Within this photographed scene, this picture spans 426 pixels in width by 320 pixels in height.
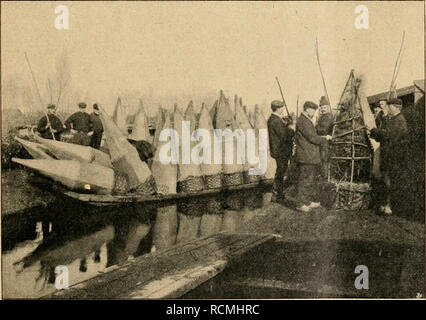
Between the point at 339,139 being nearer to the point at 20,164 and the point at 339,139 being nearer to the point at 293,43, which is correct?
the point at 293,43

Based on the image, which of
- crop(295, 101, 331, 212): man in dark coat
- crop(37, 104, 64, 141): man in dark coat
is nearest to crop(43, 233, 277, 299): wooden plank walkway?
crop(295, 101, 331, 212): man in dark coat

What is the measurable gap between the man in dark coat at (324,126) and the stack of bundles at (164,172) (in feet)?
4.72

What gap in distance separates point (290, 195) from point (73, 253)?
2.15 metres

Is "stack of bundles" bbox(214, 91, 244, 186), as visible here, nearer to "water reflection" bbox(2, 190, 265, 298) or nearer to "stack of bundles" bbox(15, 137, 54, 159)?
"water reflection" bbox(2, 190, 265, 298)

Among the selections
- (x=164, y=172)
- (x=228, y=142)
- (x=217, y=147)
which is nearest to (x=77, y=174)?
(x=164, y=172)

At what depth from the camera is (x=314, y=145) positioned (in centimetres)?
500

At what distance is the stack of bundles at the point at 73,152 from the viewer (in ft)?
15.9

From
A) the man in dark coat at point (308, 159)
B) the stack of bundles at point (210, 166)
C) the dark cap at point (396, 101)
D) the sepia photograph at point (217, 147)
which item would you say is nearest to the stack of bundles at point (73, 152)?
the sepia photograph at point (217, 147)

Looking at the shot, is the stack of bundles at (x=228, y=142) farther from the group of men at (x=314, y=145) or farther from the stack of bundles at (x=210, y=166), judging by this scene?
the group of men at (x=314, y=145)

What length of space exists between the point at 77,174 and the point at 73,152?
0.22 metres

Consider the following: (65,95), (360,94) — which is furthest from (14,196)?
(360,94)

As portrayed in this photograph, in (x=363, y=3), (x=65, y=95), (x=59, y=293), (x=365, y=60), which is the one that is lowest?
(x=59, y=293)

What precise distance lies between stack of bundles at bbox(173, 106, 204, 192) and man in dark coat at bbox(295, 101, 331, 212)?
0.99 meters

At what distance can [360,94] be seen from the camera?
493cm
